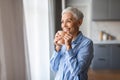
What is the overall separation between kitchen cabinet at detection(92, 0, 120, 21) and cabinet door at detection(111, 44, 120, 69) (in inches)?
29.4

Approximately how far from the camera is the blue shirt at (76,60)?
1.58 metres

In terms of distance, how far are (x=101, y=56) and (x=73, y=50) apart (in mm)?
3977

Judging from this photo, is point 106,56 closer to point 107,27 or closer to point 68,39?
point 107,27

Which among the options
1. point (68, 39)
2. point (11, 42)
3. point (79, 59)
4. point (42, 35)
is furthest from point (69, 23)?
point (42, 35)

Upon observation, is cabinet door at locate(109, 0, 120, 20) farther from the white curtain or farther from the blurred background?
the white curtain

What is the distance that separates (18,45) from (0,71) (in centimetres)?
41

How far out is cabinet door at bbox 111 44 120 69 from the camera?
17.7 ft

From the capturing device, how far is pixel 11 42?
98.4 inches

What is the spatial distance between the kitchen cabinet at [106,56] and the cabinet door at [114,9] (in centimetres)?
72

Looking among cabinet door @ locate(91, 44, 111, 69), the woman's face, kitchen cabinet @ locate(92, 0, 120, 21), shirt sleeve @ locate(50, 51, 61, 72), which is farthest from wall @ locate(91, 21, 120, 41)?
the woman's face

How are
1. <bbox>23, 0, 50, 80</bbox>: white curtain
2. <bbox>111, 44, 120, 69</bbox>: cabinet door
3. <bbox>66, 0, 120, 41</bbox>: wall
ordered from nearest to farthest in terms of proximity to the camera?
<bbox>23, 0, 50, 80</bbox>: white curtain
<bbox>111, 44, 120, 69</bbox>: cabinet door
<bbox>66, 0, 120, 41</bbox>: wall

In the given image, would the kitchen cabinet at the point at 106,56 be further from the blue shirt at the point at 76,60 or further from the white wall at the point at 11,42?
the blue shirt at the point at 76,60

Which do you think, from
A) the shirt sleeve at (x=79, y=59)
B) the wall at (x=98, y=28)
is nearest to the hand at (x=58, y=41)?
the shirt sleeve at (x=79, y=59)

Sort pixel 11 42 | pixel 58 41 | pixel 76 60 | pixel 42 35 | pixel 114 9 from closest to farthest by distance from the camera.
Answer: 1. pixel 76 60
2. pixel 58 41
3. pixel 11 42
4. pixel 42 35
5. pixel 114 9
